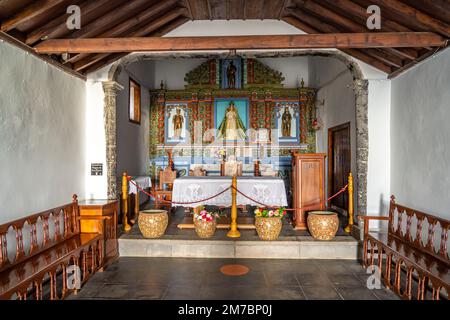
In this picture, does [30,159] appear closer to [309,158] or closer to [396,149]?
[309,158]

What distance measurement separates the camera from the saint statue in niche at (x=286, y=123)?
10.0 m

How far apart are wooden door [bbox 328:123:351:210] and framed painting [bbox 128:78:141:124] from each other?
5490 mm

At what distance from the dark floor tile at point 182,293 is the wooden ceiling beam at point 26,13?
371 centimetres

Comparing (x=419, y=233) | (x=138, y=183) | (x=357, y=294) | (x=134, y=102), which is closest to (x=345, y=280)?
(x=357, y=294)

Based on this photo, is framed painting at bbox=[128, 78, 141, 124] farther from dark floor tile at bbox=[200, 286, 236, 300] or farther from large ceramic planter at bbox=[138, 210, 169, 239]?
dark floor tile at bbox=[200, 286, 236, 300]

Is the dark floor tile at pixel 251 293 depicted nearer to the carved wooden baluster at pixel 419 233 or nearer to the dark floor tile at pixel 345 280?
the dark floor tile at pixel 345 280

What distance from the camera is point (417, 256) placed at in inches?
152

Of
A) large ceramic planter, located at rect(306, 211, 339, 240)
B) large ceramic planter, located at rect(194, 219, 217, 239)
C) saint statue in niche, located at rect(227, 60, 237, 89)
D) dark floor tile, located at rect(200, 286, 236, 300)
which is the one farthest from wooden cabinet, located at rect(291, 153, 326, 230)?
saint statue in niche, located at rect(227, 60, 237, 89)

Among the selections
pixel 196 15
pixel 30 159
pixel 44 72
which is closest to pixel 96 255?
pixel 30 159

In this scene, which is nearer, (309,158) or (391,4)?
(391,4)

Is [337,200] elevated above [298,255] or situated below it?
above

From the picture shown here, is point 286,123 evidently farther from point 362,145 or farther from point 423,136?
point 423,136

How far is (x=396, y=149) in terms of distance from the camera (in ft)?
18.0

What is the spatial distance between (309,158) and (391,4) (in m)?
2.72
